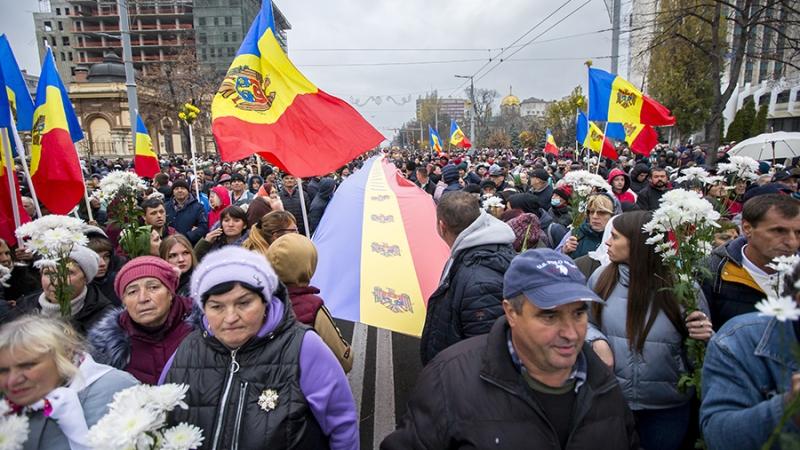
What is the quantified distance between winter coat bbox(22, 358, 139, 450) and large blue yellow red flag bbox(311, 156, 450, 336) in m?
1.95

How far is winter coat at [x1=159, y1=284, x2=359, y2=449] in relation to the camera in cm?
201

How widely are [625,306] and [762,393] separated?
947mm

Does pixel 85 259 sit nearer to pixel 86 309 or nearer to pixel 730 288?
pixel 86 309

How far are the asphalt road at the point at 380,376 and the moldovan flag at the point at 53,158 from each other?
3.77 metres

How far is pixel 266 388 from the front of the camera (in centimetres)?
206

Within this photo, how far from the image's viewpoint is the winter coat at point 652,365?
2404 millimetres

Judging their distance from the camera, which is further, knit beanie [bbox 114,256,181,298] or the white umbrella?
the white umbrella

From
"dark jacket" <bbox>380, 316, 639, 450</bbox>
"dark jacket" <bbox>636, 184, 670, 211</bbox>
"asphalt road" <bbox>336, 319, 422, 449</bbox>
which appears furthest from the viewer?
"dark jacket" <bbox>636, 184, 670, 211</bbox>

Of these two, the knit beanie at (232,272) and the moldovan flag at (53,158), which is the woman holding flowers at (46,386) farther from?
the moldovan flag at (53,158)

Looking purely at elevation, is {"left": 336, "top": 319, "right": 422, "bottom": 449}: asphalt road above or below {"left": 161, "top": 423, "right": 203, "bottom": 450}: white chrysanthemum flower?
below

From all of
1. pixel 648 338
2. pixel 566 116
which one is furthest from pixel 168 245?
pixel 566 116

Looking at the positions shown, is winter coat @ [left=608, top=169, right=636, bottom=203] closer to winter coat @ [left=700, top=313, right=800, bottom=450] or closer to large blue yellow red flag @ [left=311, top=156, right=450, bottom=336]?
large blue yellow red flag @ [left=311, top=156, right=450, bottom=336]

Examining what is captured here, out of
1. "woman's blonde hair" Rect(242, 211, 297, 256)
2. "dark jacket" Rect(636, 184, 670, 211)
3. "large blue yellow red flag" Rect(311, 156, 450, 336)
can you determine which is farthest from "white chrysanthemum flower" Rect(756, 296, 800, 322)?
"dark jacket" Rect(636, 184, 670, 211)

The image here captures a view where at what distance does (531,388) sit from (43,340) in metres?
2.02
